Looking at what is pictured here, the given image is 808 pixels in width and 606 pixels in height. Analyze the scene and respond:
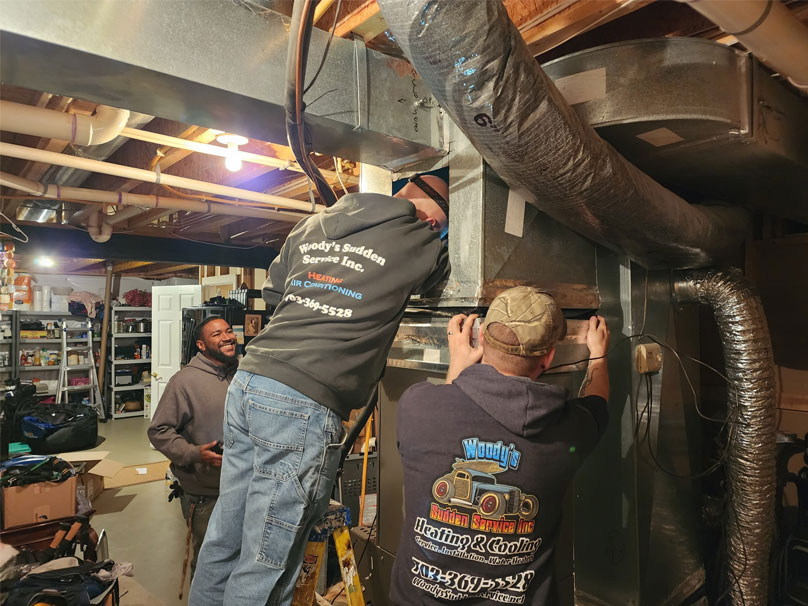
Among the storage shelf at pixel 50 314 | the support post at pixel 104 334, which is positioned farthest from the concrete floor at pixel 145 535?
the storage shelf at pixel 50 314

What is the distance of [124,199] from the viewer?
354 cm

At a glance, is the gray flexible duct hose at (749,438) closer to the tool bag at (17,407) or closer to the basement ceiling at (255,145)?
the basement ceiling at (255,145)

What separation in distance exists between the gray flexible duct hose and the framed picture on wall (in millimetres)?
4124

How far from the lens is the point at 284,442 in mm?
1329

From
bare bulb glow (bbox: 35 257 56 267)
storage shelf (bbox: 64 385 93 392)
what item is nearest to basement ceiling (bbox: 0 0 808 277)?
storage shelf (bbox: 64 385 93 392)

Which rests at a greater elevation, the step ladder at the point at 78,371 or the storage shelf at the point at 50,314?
the storage shelf at the point at 50,314

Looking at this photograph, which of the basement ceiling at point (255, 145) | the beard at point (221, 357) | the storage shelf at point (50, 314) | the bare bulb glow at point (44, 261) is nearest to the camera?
the basement ceiling at point (255, 145)

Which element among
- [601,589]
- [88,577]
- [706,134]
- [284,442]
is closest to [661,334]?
[706,134]

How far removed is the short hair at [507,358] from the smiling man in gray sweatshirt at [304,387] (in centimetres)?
29

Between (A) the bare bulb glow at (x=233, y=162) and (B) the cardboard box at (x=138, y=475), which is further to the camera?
(B) the cardboard box at (x=138, y=475)

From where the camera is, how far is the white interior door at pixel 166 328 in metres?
7.26

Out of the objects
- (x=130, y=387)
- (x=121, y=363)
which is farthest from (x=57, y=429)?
(x=121, y=363)

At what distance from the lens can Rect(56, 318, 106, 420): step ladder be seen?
25.2 ft

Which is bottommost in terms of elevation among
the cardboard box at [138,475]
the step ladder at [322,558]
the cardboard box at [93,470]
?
the cardboard box at [138,475]
